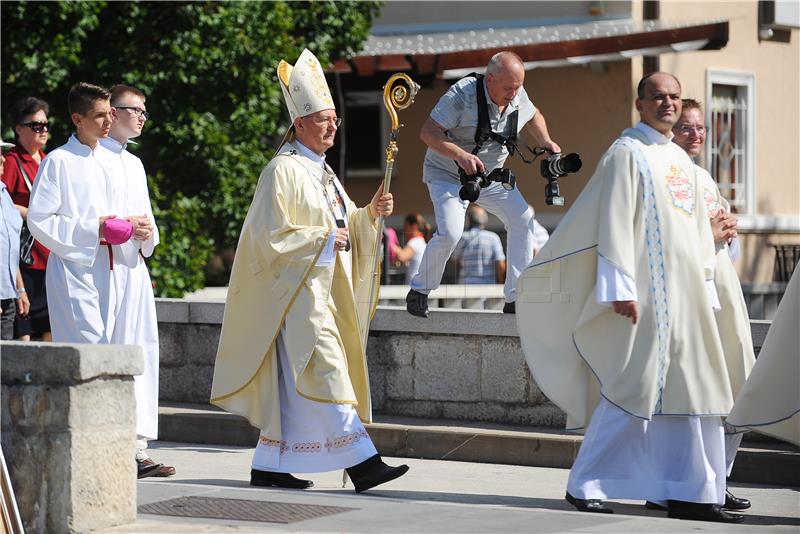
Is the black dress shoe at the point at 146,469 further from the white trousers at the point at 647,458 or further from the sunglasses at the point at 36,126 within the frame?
the sunglasses at the point at 36,126

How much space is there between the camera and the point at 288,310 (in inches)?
305

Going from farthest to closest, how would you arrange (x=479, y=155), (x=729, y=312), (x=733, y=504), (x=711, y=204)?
(x=479, y=155) → (x=711, y=204) → (x=729, y=312) → (x=733, y=504)

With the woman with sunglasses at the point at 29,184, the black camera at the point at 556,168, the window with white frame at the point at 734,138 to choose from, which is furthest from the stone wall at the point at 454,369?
the window with white frame at the point at 734,138

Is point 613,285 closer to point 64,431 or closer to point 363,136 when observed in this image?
point 64,431

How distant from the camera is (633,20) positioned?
20672 mm

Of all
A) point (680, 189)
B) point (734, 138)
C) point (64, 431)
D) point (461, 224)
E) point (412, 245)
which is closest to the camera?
point (64, 431)

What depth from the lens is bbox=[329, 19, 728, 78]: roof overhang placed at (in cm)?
1881

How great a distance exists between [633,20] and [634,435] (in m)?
14.4

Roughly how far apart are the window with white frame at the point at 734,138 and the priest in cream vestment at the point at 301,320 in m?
14.5

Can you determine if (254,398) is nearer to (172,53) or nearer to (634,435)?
(634,435)

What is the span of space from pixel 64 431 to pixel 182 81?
11526mm

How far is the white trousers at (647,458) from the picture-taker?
6.92 meters

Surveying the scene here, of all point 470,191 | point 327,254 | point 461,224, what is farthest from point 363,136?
point 327,254

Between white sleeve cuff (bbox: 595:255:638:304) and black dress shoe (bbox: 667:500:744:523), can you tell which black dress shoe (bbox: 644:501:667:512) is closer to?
black dress shoe (bbox: 667:500:744:523)
